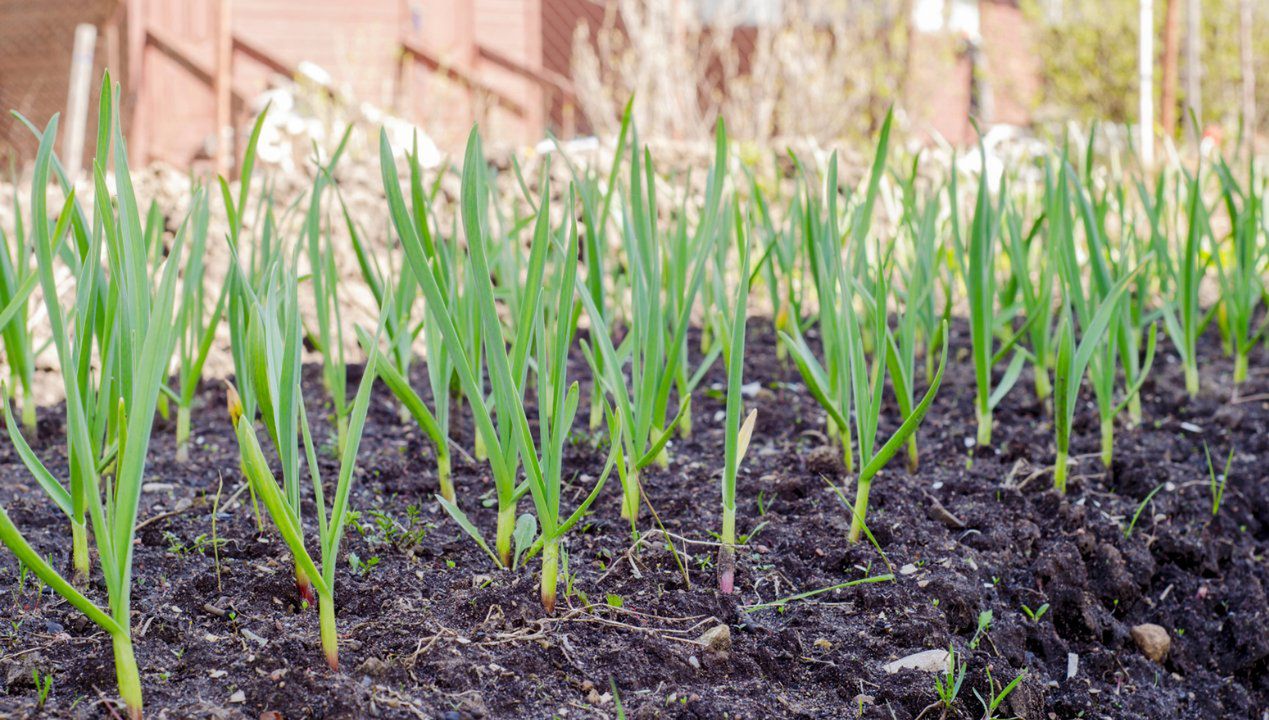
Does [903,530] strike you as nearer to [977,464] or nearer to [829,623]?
[829,623]

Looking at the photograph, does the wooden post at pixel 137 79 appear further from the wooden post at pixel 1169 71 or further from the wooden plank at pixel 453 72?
the wooden post at pixel 1169 71

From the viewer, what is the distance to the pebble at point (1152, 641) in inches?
46.3

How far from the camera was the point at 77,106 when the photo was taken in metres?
4.82

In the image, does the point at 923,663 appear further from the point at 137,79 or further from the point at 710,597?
the point at 137,79

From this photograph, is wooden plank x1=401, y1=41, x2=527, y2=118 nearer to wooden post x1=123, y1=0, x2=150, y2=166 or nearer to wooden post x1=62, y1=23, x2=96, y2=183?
wooden post x1=123, y1=0, x2=150, y2=166

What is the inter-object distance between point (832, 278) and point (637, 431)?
300 mm

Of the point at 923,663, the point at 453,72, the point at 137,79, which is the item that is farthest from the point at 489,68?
the point at 923,663

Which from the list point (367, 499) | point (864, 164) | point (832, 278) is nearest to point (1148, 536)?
point (832, 278)

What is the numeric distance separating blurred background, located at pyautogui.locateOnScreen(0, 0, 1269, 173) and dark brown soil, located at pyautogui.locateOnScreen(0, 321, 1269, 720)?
14.5ft

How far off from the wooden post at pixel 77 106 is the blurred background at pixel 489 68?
49 millimetres

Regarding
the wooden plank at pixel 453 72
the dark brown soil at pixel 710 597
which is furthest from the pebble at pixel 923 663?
the wooden plank at pixel 453 72

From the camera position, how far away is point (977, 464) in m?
1.48

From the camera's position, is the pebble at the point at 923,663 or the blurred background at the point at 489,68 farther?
the blurred background at the point at 489,68

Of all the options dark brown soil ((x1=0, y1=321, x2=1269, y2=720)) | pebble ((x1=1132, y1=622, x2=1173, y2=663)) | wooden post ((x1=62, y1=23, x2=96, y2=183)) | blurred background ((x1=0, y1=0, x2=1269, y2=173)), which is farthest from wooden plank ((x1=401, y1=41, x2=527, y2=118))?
pebble ((x1=1132, y1=622, x2=1173, y2=663))
